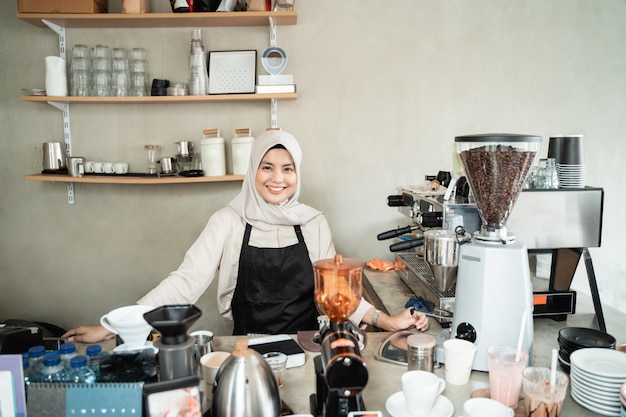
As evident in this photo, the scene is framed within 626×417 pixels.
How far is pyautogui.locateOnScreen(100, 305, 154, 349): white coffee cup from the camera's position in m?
1.00

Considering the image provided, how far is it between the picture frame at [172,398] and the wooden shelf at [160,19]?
2172 mm

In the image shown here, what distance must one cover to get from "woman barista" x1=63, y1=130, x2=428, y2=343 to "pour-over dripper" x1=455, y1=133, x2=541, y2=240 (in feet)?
2.85

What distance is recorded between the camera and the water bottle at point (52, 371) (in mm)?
916

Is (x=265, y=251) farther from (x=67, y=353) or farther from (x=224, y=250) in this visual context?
(x=67, y=353)

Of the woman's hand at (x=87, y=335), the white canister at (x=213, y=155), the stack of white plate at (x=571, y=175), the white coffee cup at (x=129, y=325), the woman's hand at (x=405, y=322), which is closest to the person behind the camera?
the white coffee cup at (x=129, y=325)

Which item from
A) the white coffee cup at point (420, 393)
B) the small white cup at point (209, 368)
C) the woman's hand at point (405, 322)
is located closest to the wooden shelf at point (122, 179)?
the woman's hand at point (405, 322)

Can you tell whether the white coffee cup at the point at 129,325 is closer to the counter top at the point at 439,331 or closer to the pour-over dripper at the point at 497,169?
the counter top at the point at 439,331

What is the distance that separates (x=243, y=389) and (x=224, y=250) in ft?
3.73

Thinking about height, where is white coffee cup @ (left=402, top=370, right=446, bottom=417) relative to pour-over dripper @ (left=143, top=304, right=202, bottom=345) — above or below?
below

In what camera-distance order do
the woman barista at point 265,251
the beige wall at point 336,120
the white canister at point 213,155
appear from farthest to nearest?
the beige wall at point 336,120 < the white canister at point 213,155 < the woman barista at point 265,251

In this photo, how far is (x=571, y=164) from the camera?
5.77ft

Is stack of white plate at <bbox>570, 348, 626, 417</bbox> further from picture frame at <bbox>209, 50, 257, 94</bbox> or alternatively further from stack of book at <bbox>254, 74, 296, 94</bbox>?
picture frame at <bbox>209, 50, 257, 94</bbox>

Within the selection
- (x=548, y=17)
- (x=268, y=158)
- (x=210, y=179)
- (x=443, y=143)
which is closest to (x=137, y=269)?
(x=210, y=179)

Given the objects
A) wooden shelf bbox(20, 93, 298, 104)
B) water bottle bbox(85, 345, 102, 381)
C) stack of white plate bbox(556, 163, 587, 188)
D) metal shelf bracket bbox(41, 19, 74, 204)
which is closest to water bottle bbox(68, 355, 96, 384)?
water bottle bbox(85, 345, 102, 381)
